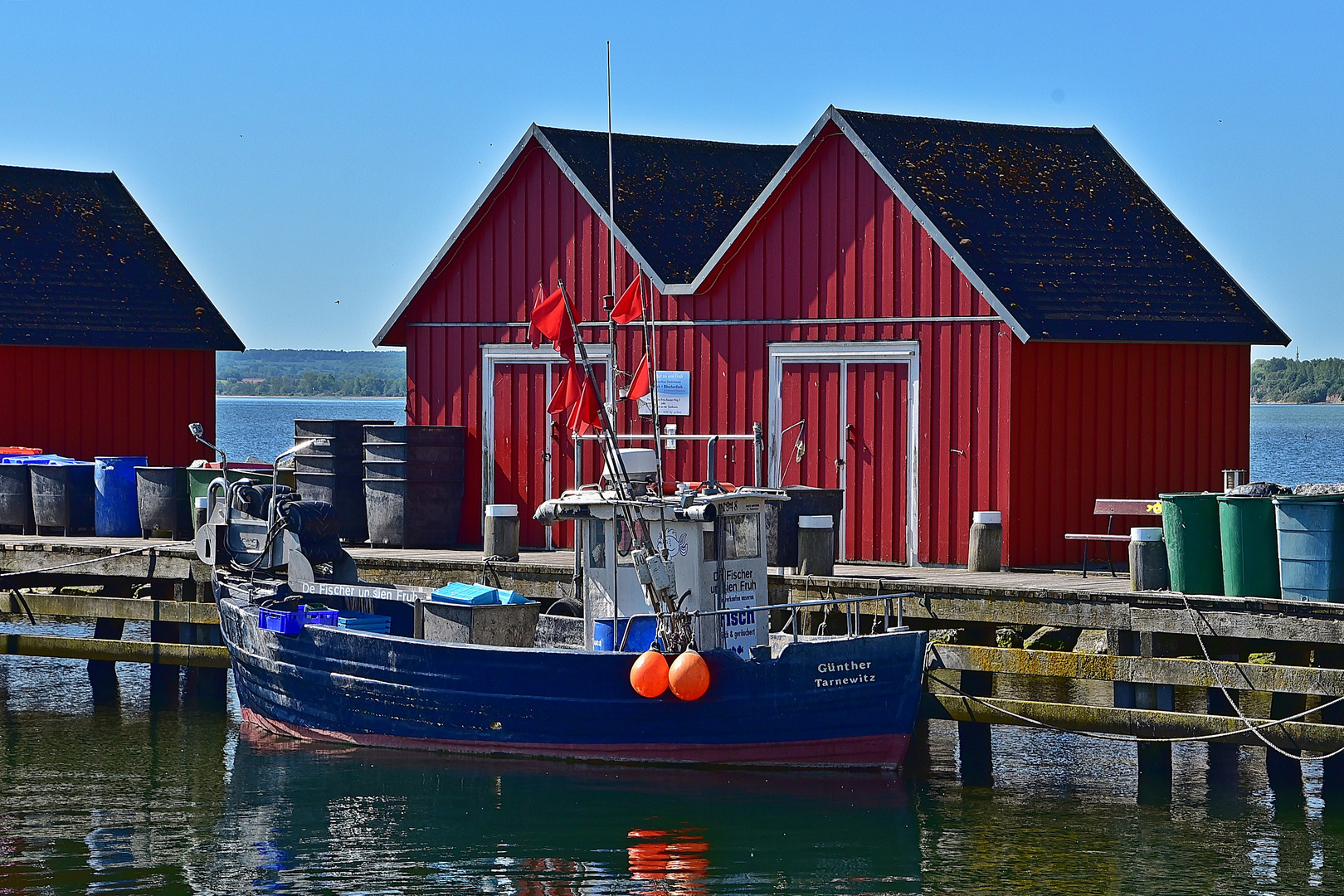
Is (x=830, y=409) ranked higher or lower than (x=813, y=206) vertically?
lower

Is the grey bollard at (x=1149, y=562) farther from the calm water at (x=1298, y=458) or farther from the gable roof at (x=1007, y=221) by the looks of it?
the calm water at (x=1298, y=458)

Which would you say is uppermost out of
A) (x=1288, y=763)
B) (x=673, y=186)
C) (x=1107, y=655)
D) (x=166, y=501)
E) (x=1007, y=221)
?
(x=673, y=186)

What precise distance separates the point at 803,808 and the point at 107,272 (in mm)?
17982

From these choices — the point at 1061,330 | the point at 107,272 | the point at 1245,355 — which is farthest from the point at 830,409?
the point at 107,272

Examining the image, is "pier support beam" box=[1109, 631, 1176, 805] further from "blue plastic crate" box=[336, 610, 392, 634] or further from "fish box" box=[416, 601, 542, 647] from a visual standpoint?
"blue plastic crate" box=[336, 610, 392, 634]

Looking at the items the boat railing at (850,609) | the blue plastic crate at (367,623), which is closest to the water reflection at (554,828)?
the blue plastic crate at (367,623)

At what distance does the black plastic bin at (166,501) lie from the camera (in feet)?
84.4

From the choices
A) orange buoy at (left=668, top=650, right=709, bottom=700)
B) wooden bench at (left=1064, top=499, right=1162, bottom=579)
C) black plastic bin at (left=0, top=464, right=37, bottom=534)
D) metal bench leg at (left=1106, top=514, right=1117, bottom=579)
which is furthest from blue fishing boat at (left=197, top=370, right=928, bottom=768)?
black plastic bin at (left=0, top=464, right=37, bottom=534)

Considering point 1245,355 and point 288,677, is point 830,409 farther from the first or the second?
point 288,677

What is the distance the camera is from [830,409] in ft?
76.1

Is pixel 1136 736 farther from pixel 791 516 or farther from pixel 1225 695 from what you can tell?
pixel 791 516

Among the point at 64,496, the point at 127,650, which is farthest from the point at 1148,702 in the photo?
the point at 64,496

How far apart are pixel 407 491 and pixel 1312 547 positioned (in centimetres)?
1104

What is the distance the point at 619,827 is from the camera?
17.5 m
